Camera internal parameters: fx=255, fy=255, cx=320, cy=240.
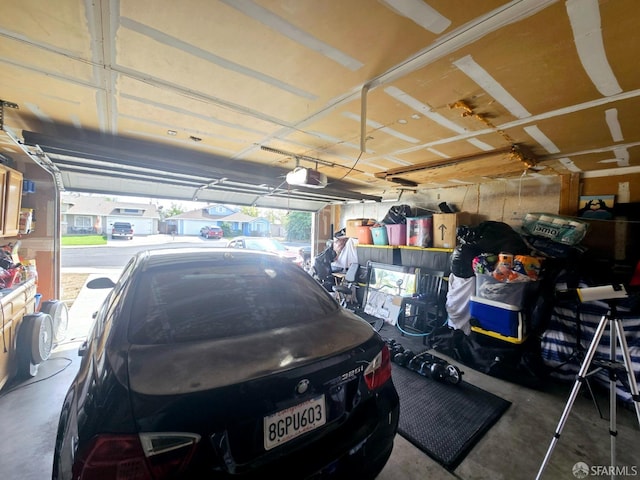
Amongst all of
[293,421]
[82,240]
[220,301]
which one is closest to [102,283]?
[220,301]

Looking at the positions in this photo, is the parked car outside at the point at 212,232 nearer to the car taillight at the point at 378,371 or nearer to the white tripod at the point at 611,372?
the car taillight at the point at 378,371

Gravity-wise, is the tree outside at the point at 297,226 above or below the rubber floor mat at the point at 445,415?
above

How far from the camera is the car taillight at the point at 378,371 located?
124cm

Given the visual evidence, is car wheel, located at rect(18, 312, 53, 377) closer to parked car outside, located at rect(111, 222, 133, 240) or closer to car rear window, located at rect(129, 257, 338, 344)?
car rear window, located at rect(129, 257, 338, 344)

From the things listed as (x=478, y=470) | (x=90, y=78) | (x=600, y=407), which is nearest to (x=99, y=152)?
(x=90, y=78)

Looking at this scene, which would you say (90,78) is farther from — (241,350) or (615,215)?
(615,215)

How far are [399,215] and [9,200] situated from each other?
5575mm

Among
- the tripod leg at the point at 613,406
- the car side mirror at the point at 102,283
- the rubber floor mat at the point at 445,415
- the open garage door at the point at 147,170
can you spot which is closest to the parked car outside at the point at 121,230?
the open garage door at the point at 147,170

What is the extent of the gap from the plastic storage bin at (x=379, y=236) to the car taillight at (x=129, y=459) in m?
4.84

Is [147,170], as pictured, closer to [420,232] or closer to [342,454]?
[342,454]

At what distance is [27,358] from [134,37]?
131 inches

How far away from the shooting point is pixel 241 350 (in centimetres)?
104

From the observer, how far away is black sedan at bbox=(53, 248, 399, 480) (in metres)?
0.78

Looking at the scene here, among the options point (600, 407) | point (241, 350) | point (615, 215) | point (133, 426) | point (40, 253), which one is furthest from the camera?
point (40, 253)
